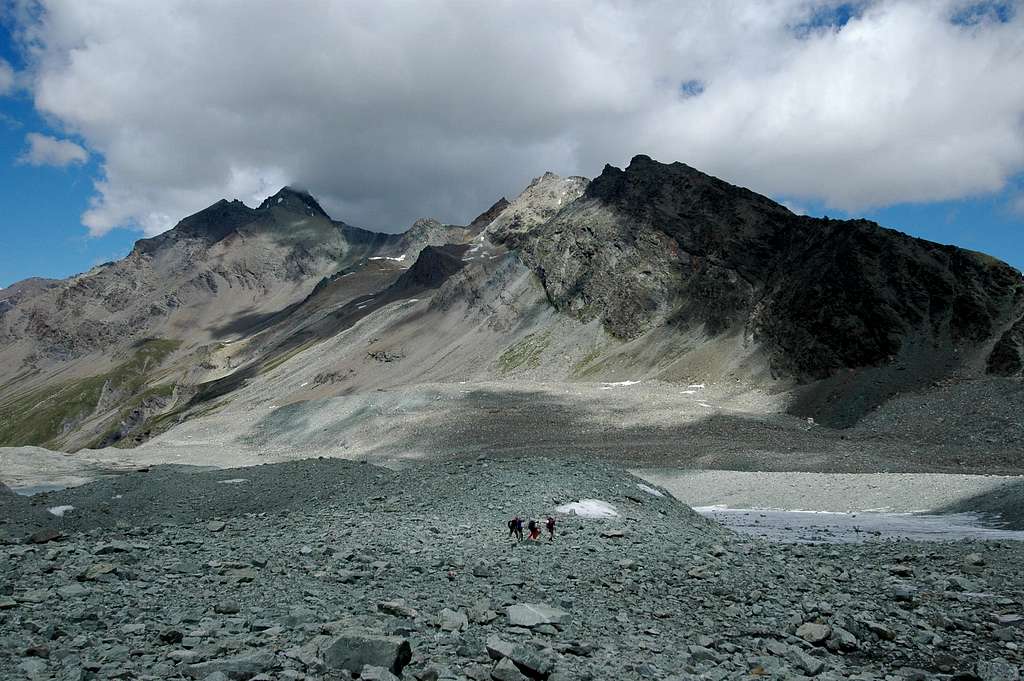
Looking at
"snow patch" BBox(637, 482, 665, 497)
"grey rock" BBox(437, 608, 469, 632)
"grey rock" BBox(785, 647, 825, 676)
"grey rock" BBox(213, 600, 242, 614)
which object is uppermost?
"snow patch" BBox(637, 482, 665, 497)

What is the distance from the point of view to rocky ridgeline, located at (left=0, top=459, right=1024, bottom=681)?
9117mm

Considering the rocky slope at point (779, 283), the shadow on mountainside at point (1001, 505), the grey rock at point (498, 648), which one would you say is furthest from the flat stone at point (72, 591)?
the rocky slope at point (779, 283)

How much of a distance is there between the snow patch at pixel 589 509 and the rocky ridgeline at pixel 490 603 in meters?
0.47

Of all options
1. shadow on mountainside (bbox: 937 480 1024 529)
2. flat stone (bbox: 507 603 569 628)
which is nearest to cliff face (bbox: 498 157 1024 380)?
shadow on mountainside (bbox: 937 480 1024 529)

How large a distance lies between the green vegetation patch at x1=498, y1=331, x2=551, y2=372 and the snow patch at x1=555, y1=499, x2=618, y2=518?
89.0 m

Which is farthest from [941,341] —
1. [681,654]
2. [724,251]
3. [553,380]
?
[681,654]

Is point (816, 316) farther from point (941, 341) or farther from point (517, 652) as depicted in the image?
point (517, 652)

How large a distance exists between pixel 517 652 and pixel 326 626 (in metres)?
2.69

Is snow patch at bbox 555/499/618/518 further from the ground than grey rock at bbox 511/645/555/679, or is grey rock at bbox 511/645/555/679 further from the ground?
snow patch at bbox 555/499/618/518

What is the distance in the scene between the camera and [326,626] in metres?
9.95

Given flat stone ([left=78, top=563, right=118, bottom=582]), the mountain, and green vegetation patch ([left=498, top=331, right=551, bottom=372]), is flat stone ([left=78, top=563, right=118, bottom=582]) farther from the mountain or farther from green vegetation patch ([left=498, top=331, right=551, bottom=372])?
green vegetation patch ([left=498, top=331, right=551, bottom=372])

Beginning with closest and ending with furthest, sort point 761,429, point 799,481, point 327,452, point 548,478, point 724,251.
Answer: point 548,478 < point 799,481 < point 761,429 < point 327,452 < point 724,251

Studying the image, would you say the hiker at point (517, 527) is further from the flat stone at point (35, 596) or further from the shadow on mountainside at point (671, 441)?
the shadow on mountainside at point (671, 441)

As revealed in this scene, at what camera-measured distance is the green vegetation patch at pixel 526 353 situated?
4409 inches
